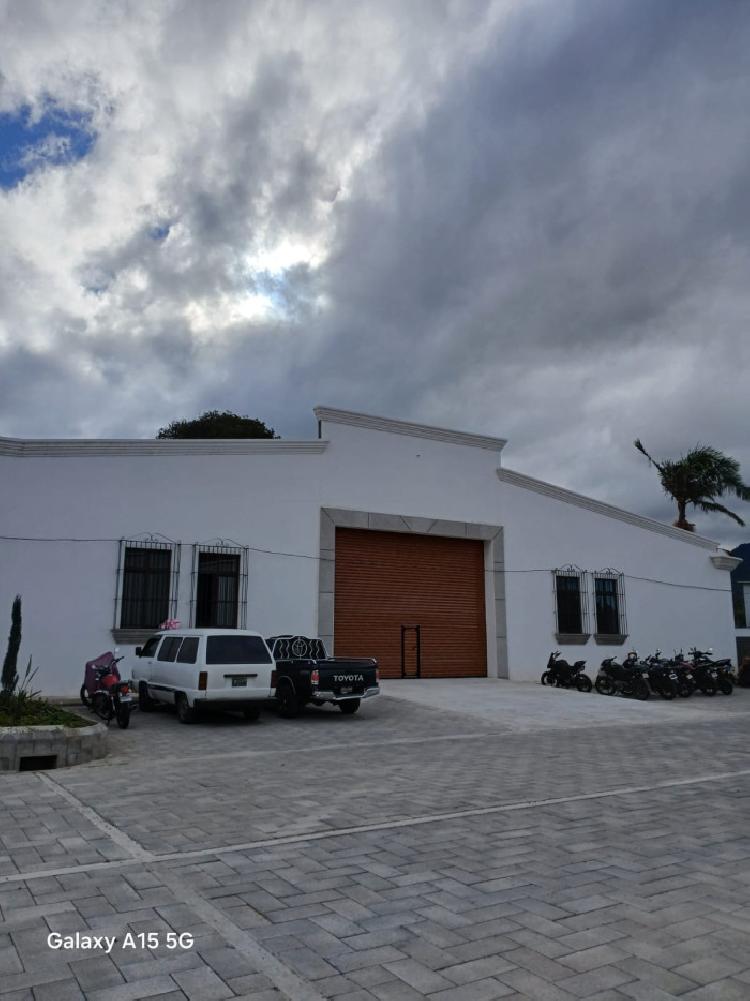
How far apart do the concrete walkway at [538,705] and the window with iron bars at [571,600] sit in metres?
3.12

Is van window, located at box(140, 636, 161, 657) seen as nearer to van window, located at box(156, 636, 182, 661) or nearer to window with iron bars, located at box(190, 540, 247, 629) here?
van window, located at box(156, 636, 182, 661)

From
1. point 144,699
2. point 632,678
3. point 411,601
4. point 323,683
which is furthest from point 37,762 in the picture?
point 632,678

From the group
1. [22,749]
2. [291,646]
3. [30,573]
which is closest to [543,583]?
[291,646]

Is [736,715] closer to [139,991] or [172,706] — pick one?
[172,706]

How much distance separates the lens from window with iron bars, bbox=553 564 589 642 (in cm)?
2334

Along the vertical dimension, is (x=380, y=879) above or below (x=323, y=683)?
below

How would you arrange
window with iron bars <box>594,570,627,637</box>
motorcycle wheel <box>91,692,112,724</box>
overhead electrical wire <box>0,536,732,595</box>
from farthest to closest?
window with iron bars <box>594,570,627,637</box> → overhead electrical wire <box>0,536,732,595</box> → motorcycle wheel <box>91,692,112,724</box>

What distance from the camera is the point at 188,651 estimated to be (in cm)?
1366

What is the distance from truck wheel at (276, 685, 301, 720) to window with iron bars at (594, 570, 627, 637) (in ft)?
42.1

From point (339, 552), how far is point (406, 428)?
13.4 ft

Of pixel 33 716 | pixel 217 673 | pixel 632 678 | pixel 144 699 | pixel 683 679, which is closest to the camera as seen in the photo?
pixel 33 716

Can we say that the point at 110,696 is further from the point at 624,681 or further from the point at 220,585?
the point at 624,681

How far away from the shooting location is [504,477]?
2302cm

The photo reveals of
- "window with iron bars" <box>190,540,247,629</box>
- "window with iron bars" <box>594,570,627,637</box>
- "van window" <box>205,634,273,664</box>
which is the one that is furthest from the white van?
"window with iron bars" <box>594,570,627,637</box>
